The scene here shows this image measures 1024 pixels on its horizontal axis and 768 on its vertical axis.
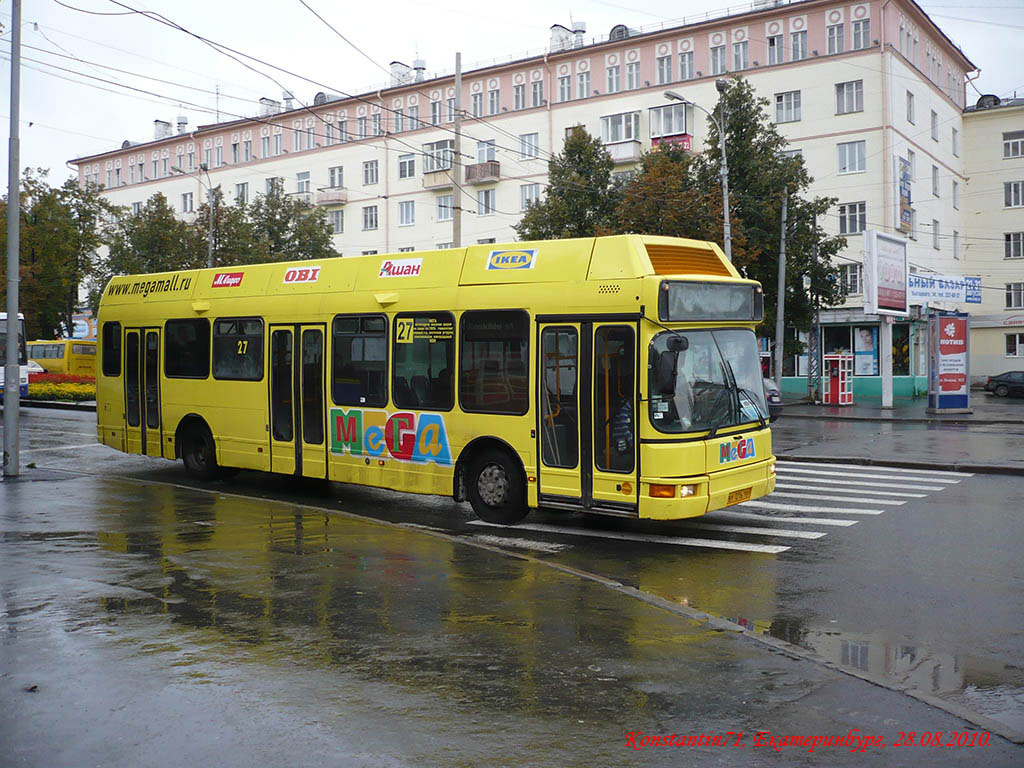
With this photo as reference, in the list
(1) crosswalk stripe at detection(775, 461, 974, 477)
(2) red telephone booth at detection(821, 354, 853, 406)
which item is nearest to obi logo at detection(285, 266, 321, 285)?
(1) crosswalk stripe at detection(775, 461, 974, 477)

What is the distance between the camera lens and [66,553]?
31.1 feet

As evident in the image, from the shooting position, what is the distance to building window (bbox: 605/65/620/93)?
2144 inches

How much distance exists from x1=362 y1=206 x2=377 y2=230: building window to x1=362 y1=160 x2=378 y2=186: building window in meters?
1.61

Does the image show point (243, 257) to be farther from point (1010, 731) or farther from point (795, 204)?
point (1010, 731)

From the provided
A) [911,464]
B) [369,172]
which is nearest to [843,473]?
[911,464]

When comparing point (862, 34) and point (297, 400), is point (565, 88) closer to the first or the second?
point (862, 34)

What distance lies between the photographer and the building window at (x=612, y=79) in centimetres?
5447

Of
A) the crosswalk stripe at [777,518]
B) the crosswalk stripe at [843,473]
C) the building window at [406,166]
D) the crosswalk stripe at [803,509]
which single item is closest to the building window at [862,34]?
the building window at [406,166]

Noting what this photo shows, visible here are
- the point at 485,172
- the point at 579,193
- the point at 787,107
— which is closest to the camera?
the point at 579,193

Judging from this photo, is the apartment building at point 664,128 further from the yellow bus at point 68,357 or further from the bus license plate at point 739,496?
the bus license plate at point 739,496

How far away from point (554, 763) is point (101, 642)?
338cm

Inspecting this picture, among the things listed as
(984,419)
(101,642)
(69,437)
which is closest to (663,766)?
(101,642)

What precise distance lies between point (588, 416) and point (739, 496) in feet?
6.08

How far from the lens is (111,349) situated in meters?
17.1
